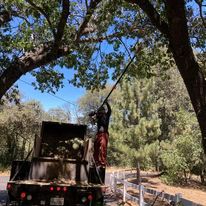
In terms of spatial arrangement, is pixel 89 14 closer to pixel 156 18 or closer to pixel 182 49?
pixel 156 18

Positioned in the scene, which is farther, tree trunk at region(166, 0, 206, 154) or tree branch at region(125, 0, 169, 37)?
tree branch at region(125, 0, 169, 37)

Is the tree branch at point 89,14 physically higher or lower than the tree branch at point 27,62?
higher

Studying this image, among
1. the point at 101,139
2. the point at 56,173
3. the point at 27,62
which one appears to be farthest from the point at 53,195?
the point at 27,62

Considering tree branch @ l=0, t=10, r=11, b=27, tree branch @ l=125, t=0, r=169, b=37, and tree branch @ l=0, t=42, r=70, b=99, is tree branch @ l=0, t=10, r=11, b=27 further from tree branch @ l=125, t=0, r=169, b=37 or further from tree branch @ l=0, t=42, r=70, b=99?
tree branch @ l=125, t=0, r=169, b=37

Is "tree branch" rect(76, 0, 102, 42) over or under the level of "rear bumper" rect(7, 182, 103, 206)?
over

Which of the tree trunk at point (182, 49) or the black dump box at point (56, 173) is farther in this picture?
the black dump box at point (56, 173)

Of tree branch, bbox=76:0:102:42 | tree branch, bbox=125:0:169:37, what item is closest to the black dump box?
tree branch, bbox=76:0:102:42

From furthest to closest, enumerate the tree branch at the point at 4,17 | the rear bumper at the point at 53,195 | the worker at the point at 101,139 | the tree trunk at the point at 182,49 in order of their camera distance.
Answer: the tree branch at the point at 4,17
the worker at the point at 101,139
the rear bumper at the point at 53,195
the tree trunk at the point at 182,49

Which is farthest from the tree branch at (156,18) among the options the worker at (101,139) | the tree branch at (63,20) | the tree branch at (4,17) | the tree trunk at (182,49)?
the tree branch at (4,17)

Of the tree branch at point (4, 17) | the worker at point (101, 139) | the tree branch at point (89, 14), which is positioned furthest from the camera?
the tree branch at point (4, 17)

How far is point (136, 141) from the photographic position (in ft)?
122

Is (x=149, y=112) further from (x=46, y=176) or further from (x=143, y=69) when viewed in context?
(x=46, y=176)

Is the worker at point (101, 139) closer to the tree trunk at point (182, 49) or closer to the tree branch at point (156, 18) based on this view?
the tree branch at point (156, 18)

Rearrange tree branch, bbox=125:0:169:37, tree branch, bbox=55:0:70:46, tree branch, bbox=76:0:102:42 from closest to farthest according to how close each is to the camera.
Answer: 1. tree branch, bbox=125:0:169:37
2. tree branch, bbox=55:0:70:46
3. tree branch, bbox=76:0:102:42
